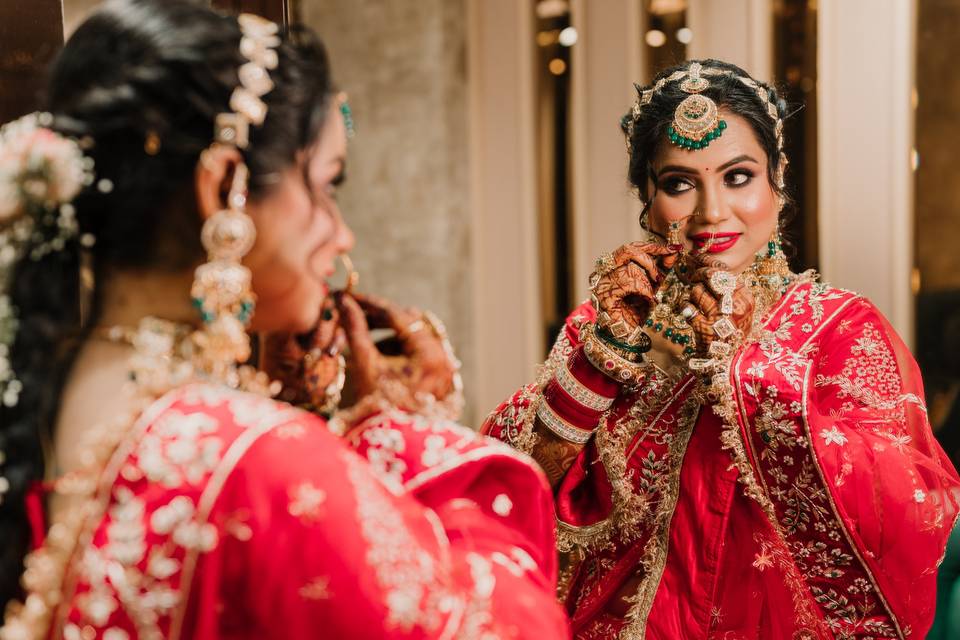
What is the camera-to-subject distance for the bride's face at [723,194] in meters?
1.39

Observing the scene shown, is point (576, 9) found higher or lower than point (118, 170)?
higher

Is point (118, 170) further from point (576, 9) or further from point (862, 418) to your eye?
point (576, 9)

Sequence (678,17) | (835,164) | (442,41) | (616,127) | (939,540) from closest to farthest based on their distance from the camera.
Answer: (939,540) < (835,164) < (678,17) < (616,127) < (442,41)

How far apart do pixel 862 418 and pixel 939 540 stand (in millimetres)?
206

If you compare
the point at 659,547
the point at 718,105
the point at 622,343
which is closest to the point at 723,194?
the point at 718,105

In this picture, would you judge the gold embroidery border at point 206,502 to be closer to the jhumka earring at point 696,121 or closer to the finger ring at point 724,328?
the finger ring at point 724,328

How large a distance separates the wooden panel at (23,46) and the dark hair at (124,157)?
1.72 feet

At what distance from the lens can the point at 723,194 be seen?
4.59 feet

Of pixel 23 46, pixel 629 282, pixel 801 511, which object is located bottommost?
pixel 801 511

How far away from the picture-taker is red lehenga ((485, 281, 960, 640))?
4.22 ft

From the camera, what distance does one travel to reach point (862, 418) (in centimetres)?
132

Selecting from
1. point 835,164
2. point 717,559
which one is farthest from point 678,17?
point 717,559

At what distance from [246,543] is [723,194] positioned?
974 mm

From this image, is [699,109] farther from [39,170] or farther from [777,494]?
[39,170]
